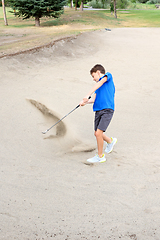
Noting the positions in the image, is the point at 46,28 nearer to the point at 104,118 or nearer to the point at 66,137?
the point at 66,137

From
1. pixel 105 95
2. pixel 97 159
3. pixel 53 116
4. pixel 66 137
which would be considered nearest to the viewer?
pixel 105 95

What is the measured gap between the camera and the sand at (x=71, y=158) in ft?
8.72

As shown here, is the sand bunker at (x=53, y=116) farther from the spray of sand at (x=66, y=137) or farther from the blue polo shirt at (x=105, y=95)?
the blue polo shirt at (x=105, y=95)

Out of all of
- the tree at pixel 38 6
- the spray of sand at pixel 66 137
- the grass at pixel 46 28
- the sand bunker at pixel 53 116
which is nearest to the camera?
the spray of sand at pixel 66 137

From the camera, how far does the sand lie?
266 centimetres

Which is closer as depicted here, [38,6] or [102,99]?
[102,99]

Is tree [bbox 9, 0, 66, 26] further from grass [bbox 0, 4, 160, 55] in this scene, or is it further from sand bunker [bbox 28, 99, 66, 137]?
sand bunker [bbox 28, 99, 66, 137]

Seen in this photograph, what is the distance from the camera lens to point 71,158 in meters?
3.93

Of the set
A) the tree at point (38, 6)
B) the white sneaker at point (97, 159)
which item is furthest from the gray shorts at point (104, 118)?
the tree at point (38, 6)

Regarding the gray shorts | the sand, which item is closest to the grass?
the sand

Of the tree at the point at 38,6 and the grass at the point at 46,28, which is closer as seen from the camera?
the grass at the point at 46,28

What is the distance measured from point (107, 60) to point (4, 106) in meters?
5.61

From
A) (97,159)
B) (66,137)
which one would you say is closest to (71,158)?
(97,159)

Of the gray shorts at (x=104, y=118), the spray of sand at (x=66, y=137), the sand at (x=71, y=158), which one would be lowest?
the spray of sand at (x=66, y=137)
